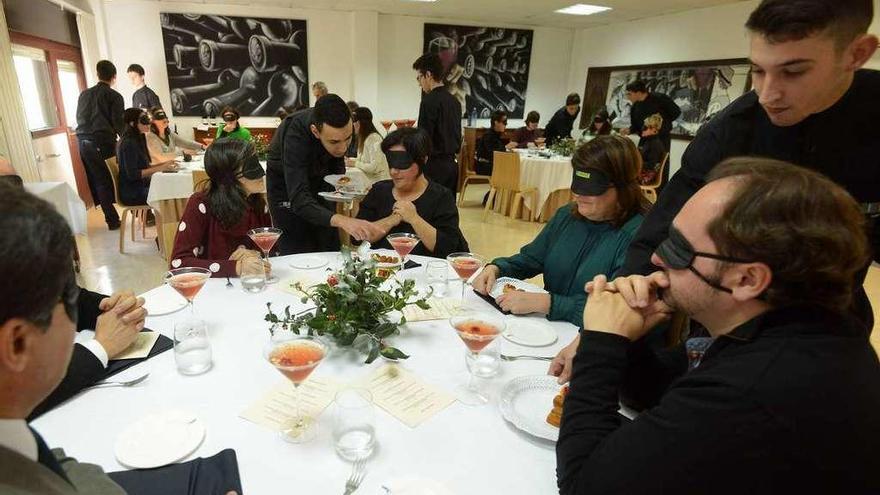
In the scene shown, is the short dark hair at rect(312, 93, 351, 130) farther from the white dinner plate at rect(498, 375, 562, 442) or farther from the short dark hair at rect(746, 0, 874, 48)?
the short dark hair at rect(746, 0, 874, 48)

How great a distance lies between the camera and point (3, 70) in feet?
15.4

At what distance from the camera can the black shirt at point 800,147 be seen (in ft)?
4.44

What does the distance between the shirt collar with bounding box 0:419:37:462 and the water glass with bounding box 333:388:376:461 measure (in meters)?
0.56

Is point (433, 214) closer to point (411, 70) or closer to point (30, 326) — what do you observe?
point (30, 326)

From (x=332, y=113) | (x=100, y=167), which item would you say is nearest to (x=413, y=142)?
(x=332, y=113)

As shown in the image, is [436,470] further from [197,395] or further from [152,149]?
[152,149]

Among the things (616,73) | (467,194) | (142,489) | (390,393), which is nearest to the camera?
(142,489)

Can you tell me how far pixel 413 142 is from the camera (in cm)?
266

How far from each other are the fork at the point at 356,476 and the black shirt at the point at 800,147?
3.41 ft

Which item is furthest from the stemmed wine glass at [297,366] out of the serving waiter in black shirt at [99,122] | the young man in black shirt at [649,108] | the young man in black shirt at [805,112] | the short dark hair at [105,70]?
the young man in black shirt at [649,108]

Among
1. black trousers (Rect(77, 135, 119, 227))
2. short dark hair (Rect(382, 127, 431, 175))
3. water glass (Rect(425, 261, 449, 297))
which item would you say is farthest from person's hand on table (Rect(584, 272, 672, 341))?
black trousers (Rect(77, 135, 119, 227))

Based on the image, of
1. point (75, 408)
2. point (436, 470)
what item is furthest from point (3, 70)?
point (436, 470)

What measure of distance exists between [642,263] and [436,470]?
94cm

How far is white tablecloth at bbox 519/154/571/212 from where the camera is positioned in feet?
21.0
